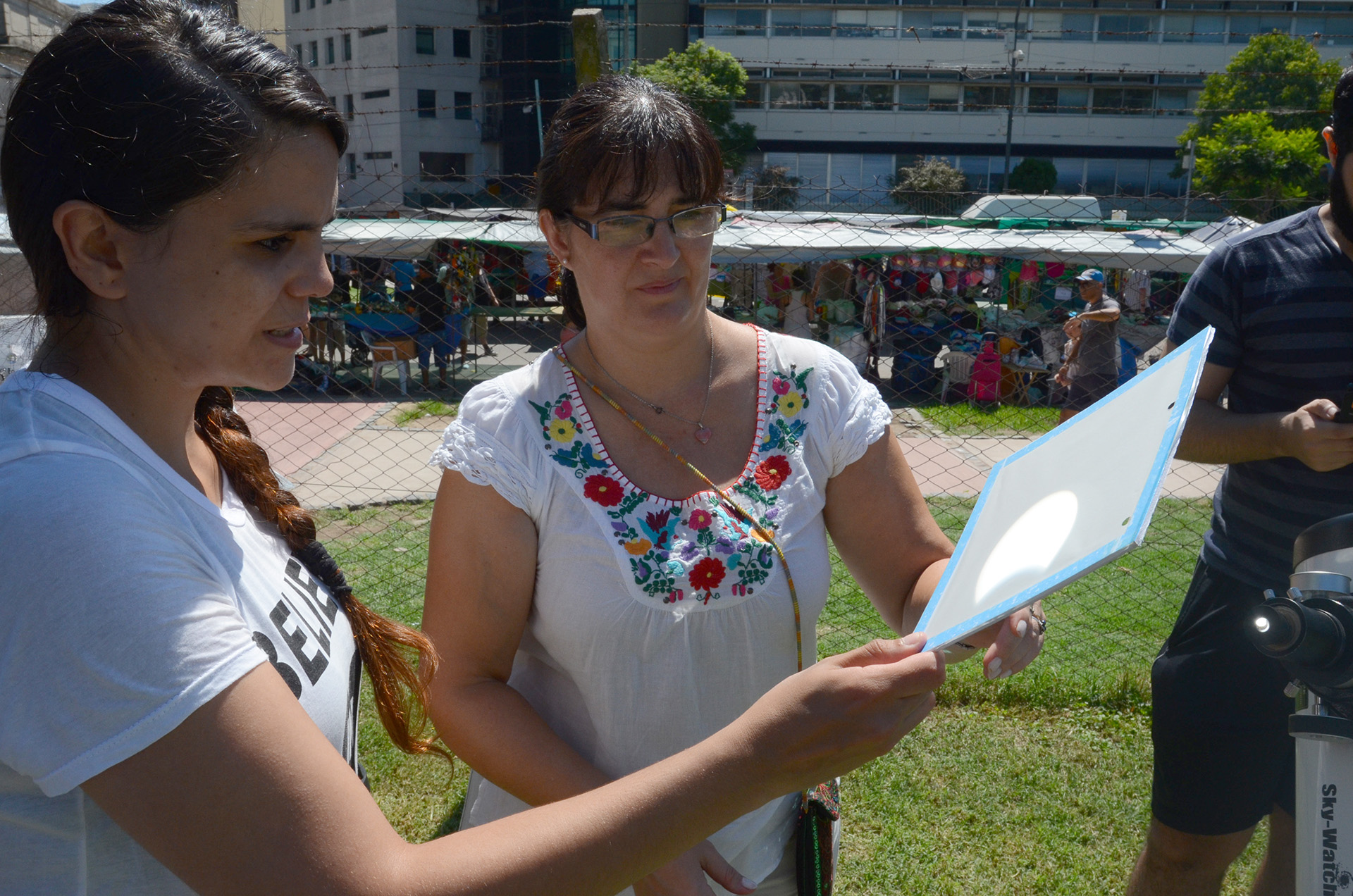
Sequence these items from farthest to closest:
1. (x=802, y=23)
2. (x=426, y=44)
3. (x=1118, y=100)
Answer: (x=426, y=44) → (x=1118, y=100) → (x=802, y=23)

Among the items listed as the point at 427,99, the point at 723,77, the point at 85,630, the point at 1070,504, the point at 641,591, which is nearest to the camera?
the point at 85,630

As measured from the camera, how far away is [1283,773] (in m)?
2.07

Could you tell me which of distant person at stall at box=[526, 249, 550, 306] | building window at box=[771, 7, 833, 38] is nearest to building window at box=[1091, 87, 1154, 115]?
building window at box=[771, 7, 833, 38]

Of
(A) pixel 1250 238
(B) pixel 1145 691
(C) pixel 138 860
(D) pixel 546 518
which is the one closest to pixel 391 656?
(D) pixel 546 518

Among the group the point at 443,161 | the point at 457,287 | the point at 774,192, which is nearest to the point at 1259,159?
the point at 774,192

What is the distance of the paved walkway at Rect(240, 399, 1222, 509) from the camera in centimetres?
750

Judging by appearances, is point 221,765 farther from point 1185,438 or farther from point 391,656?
point 1185,438

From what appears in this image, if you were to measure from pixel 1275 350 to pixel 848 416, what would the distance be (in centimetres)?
109

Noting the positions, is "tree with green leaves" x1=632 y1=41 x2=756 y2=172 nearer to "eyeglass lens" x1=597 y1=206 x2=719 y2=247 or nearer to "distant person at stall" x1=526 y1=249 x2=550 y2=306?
"distant person at stall" x1=526 y1=249 x2=550 y2=306

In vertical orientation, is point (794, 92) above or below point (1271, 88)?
above

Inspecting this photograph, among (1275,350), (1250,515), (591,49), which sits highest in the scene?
(591,49)

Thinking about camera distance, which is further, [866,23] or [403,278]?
[866,23]

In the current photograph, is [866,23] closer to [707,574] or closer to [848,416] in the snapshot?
[848,416]

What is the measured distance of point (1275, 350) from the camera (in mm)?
2098
